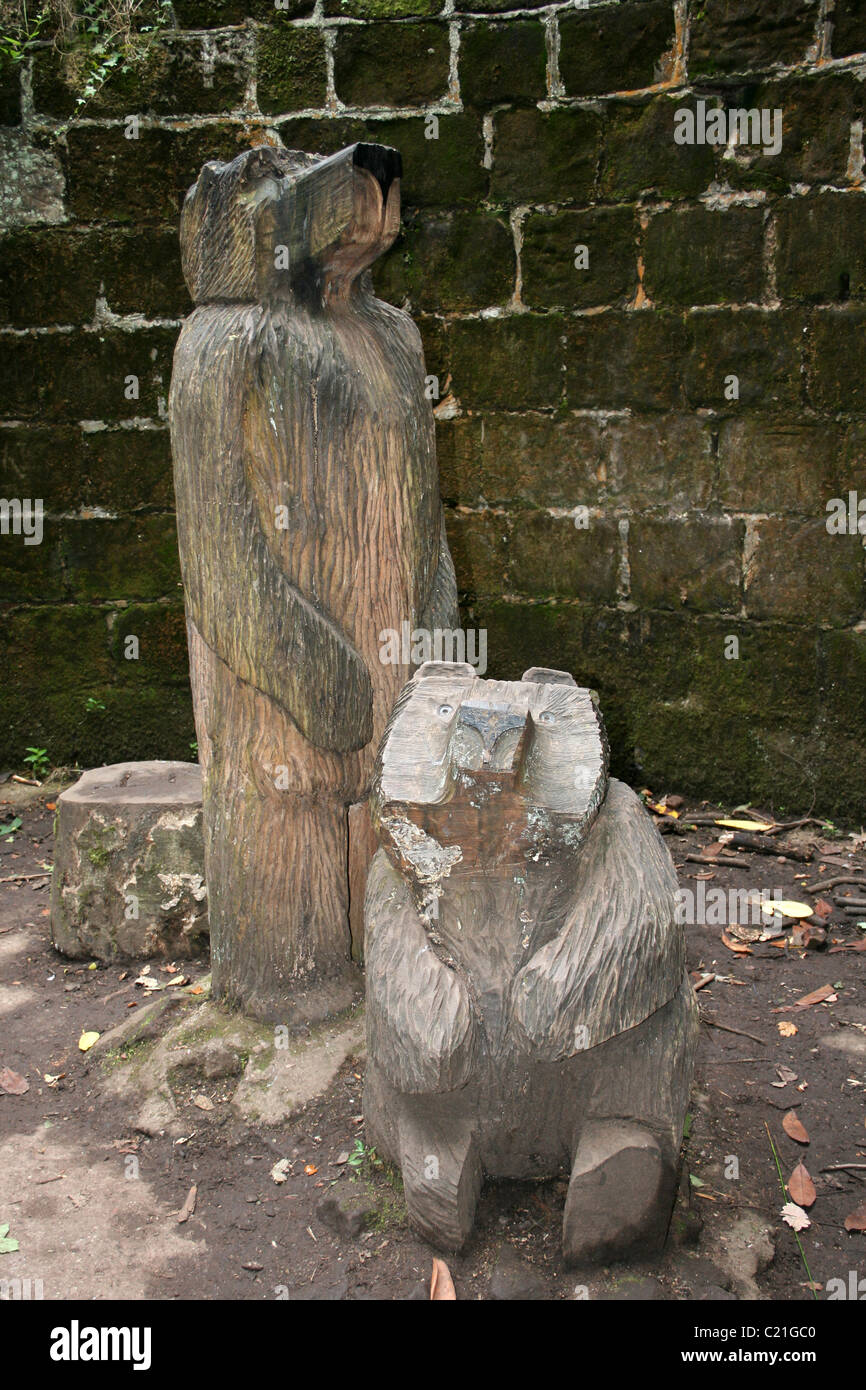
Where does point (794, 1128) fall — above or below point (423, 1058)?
below

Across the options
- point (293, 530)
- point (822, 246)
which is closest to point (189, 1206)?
point (293, 530)

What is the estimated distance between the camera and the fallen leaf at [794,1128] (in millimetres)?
2574

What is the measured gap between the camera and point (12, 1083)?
2840 mm

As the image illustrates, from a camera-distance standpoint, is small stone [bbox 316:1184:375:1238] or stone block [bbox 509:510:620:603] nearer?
small stone [bbox 316:1184:375:1238]

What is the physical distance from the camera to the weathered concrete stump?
3.39 m

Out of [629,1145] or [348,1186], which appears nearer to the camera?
[629,1145]

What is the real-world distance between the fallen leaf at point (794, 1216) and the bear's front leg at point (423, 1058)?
643 millimetres

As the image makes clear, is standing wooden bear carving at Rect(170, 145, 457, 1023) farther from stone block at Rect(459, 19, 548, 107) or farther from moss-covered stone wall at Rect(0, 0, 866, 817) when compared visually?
stone block at Rect(459, 19, 548, 107)

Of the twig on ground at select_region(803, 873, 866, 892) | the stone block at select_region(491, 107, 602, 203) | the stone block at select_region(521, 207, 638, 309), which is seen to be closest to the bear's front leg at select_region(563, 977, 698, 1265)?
the twig on ground at select_region(803, 873, 866, 892)

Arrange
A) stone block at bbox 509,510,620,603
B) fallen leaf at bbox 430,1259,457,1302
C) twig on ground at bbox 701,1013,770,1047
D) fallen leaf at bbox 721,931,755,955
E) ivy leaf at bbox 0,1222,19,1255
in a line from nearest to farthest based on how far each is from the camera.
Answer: fallen leaf at bbox 430,1259,457,1302, ivy leaf at bbox 0,1222,19,1255, twig on ground at bbox 701,1013,770,1047, fallen leaf at bbox 721,931,755,955, stone block at bbox 509,510,620,603

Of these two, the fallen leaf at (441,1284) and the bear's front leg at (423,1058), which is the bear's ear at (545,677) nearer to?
the bear's front leg at (423,1058)

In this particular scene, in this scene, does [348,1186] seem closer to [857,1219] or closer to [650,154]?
[857,1219]

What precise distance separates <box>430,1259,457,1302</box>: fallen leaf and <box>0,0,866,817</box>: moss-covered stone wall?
8.79 feet

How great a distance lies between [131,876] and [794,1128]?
1907mm
